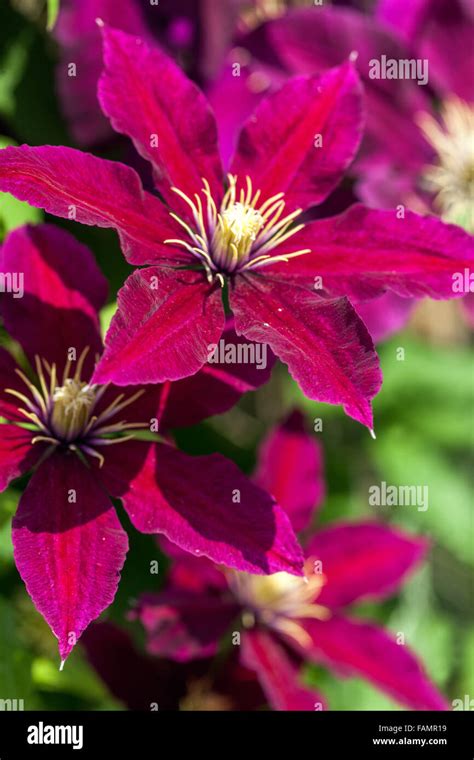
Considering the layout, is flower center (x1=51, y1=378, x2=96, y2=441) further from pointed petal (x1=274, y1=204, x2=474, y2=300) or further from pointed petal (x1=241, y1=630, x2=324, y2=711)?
pointed petal (x1=241, y1=630, x2=324, y2=711)

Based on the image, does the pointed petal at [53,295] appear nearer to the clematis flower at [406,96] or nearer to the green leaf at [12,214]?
the green leaf at [12,214]

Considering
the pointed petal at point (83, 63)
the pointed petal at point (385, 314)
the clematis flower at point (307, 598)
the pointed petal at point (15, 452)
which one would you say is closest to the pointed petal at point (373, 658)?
the clematis flower at point (307, 598)

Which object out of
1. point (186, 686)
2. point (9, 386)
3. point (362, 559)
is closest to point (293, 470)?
point (362, 559)

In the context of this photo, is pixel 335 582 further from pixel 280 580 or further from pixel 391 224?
pixel 391 224

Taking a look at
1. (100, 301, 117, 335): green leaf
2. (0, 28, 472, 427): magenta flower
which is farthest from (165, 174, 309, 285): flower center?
(100, 301, 117, 335): green leaf

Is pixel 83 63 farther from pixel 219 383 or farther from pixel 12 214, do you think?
pixel 219 383
